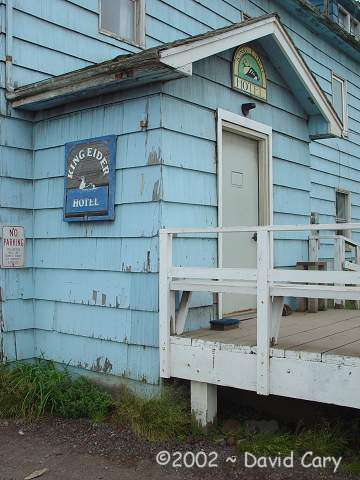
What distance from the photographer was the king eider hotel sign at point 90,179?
17.0 feet

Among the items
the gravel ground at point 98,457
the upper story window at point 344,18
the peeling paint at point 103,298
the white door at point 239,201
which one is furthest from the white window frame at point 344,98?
the gravel ground at point 98,457

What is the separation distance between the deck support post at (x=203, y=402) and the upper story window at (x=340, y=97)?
322 inches

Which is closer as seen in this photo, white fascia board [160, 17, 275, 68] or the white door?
white fascia board [160, 17, 275, 68]

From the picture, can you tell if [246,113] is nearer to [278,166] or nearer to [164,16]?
[278,166]

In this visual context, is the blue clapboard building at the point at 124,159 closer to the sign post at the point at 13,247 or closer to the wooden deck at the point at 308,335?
the sign post at the point at 13,247

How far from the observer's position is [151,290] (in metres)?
4.90

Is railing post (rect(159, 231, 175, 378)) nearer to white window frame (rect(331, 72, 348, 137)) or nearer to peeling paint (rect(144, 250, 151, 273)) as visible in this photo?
peeling paint (rect(144, 250, 151, 273))

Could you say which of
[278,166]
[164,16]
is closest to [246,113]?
[278,166]

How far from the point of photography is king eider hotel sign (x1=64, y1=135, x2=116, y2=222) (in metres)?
5.19

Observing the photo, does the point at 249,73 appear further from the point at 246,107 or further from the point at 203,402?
the point at 203,402

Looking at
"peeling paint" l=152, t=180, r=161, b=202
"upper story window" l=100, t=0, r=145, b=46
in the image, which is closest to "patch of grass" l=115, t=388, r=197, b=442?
"peeling paint" l=152, t=180, r=161, b=202

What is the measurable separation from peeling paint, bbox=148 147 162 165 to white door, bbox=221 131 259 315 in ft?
3.99

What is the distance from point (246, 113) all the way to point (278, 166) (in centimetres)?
94

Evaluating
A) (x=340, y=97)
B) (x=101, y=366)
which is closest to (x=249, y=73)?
(x=101, y=366)
